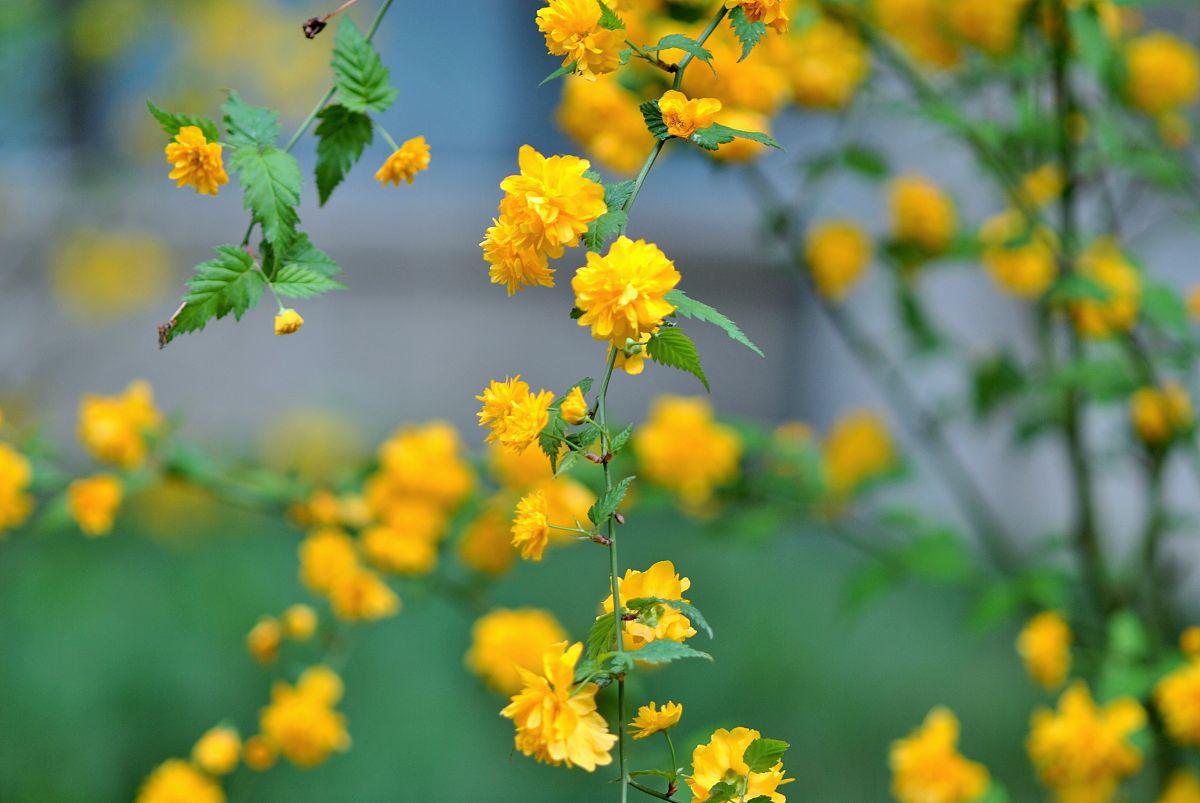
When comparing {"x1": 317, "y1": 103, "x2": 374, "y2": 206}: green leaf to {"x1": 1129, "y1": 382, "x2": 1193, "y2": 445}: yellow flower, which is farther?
{"x1": 1129, "y1": 382, "x2": 1193, "y2": 445}: yellow flower

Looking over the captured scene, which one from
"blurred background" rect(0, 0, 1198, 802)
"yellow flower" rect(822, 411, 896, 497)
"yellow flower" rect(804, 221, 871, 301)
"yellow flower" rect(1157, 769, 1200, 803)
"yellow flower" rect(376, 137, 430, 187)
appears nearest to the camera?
"yellow flower" rect(376, 137, 430, 187)

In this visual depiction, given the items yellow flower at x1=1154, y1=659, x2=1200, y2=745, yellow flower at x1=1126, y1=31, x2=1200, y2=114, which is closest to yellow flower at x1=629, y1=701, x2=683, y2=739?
yellow flower at x1=1154, y1=659, x2=1200, y2=745

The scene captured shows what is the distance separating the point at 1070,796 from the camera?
1295mm

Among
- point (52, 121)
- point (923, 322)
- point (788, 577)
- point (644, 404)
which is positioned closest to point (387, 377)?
point (644, 404)

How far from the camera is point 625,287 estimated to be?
0.47 metres

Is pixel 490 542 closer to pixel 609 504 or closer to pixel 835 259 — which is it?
pixel 835 259

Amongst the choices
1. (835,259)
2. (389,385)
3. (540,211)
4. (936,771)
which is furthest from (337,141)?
(389,385)

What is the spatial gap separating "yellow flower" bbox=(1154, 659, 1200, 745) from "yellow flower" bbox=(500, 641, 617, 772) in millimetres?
745

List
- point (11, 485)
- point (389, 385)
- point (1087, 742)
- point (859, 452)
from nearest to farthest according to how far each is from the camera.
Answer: point (11, 485)
point (1087, 742)
point (859, 452)
point (389, 385)

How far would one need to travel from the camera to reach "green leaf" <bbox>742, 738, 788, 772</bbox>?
19.2 inches

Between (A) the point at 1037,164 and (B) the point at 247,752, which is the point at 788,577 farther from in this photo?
(B) the point at 247,752

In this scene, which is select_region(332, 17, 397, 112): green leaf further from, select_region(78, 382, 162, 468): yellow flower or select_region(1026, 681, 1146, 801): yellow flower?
select_region(1026, 681, 1146, 801): yellow flower

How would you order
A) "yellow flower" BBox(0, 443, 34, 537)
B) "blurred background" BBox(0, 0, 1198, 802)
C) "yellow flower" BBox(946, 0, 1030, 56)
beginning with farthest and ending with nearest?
1. "blurred background" BBox(0, 0, 1198, 802)
2. "yellow flower" BBox(946, 0, 1030, 56)
3. "yellow flower" BBox(0, 443, 34, 537)

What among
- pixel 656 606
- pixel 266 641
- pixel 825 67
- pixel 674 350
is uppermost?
pixel 825 67
